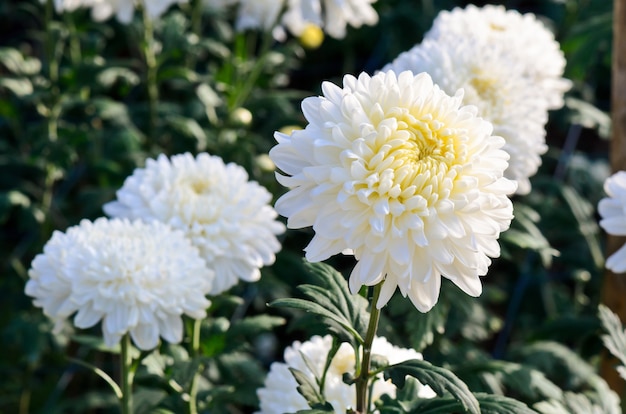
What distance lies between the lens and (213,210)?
164 cm

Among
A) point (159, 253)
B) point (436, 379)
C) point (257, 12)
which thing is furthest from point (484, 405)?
point (257, 12)

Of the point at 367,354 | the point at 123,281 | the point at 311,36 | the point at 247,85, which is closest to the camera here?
the point at 367,354

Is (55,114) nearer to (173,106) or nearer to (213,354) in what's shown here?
(173,106)

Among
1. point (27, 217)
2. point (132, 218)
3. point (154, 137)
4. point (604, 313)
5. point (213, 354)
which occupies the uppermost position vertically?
point (604, 313)

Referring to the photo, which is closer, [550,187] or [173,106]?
[550,187]

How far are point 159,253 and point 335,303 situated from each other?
34 cm

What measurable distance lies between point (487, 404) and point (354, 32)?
7.22ft

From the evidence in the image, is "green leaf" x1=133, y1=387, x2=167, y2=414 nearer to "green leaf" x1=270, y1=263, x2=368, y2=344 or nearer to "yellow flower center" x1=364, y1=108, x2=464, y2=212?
"green leaf" x1=270, y1=263, x2=368, y2=344

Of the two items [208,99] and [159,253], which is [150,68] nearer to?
[208,99]

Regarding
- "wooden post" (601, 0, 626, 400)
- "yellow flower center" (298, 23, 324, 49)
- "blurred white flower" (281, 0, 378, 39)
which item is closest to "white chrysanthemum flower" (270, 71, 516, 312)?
"wooden post" (601, 0, 626, 400)

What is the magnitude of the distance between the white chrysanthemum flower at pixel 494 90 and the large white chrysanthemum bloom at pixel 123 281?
0.55m

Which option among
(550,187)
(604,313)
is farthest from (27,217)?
(604,313)

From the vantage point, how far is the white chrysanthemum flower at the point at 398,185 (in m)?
1.11

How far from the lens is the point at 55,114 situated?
2.49 m
